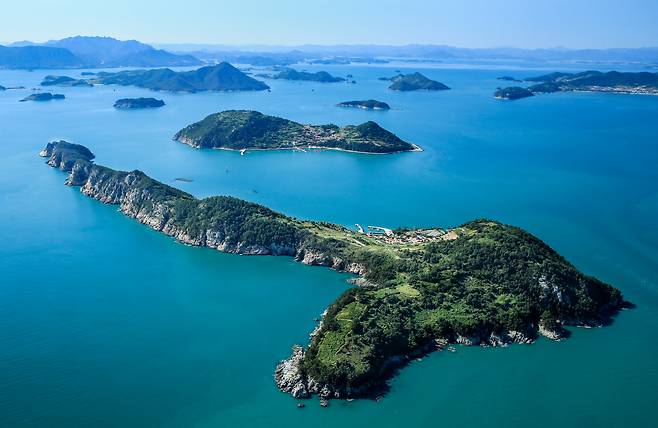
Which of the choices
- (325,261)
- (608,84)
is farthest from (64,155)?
(608,84)

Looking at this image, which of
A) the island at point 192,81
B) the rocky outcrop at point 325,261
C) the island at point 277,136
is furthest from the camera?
the island at point 192,81

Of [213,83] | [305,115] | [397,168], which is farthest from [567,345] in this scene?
[213,83]

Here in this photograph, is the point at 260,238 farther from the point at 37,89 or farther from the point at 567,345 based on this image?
the point at 37,89

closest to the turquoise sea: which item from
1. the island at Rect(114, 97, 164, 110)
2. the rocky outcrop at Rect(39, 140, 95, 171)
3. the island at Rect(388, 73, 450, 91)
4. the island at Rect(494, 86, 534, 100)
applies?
the rocky outcrop at Rect(39, 140, 95, 171)

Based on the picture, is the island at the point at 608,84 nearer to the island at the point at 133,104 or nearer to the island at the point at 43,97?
the island at the point at 133,104

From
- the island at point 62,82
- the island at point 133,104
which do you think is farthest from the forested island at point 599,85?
the island at point 62,82

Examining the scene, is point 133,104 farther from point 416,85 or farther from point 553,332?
point 553,332
